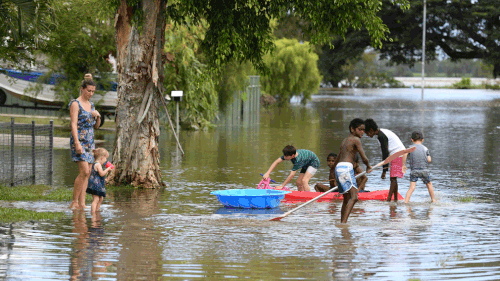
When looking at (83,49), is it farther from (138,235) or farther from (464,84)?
(464,84)

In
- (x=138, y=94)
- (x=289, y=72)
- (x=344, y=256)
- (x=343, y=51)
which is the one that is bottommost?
(x=344, y=256)

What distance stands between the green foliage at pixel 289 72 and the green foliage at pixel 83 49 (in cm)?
2176

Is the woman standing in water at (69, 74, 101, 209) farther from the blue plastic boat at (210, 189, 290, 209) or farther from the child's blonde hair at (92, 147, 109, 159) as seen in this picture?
the blue plastic boat at (210, 189, 290, 209)

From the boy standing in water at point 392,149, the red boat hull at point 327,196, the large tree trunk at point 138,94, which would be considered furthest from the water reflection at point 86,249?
the boy standing in water at point 392,149

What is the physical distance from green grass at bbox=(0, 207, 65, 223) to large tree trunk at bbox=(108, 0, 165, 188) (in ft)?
10.3

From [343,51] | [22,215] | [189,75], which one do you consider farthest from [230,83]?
[343,51]

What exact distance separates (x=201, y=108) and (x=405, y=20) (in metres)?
40.4

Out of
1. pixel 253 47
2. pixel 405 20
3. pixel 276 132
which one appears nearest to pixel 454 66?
pixel 405 20

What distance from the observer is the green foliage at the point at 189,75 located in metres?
Answer: 23.7

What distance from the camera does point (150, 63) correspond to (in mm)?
12852

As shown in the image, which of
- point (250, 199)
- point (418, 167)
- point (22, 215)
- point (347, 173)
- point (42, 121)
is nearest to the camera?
point (22, 215)

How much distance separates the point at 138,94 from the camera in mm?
12898

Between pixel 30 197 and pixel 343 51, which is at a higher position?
pixel 343 51

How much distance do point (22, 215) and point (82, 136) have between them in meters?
1.43
